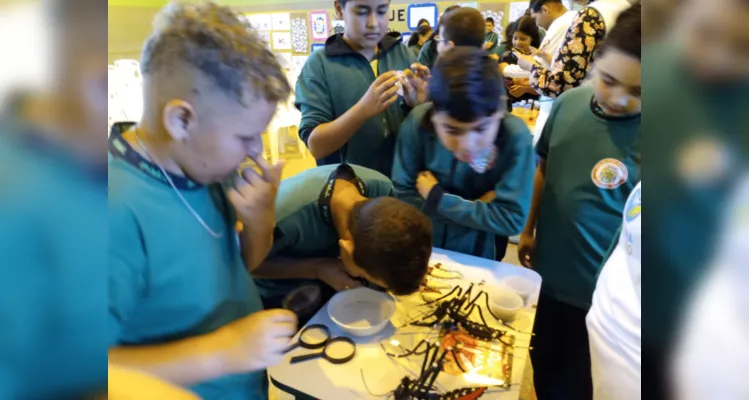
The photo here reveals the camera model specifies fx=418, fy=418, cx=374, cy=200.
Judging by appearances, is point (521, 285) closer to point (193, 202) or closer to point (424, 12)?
point (193, 202)

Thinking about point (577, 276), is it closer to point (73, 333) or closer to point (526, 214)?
point (526, 214)

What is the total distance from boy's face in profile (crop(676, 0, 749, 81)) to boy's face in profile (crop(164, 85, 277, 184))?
285mm

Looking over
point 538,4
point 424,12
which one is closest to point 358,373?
point 538,4

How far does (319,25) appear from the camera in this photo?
2.30m

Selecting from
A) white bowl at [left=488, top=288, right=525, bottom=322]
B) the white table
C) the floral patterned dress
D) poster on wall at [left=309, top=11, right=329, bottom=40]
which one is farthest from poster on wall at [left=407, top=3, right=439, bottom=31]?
the white table

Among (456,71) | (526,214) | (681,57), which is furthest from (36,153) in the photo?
(526,214)

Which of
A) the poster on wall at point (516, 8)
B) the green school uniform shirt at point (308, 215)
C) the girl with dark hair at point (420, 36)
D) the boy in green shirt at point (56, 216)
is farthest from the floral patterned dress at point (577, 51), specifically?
the poster on wall at point (516, 8)

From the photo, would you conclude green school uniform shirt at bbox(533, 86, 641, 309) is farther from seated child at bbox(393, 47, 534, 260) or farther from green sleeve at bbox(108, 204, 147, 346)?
green sleeve at bbox(108, 204, 147, 346)

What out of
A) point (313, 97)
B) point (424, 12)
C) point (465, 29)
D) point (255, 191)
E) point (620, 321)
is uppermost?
point (424, 12)

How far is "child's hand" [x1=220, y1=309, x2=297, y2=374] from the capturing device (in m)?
0.42

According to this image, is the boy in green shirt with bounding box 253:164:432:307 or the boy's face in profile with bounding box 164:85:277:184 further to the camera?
the boy in green shirt with bounding box 253:164:432:307

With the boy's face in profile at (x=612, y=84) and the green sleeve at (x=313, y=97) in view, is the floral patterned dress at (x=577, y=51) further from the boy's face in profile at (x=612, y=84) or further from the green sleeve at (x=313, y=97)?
the green sleeve at (x=313, y=97)

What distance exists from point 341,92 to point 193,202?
2.63 ft

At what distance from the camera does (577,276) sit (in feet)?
3.25
